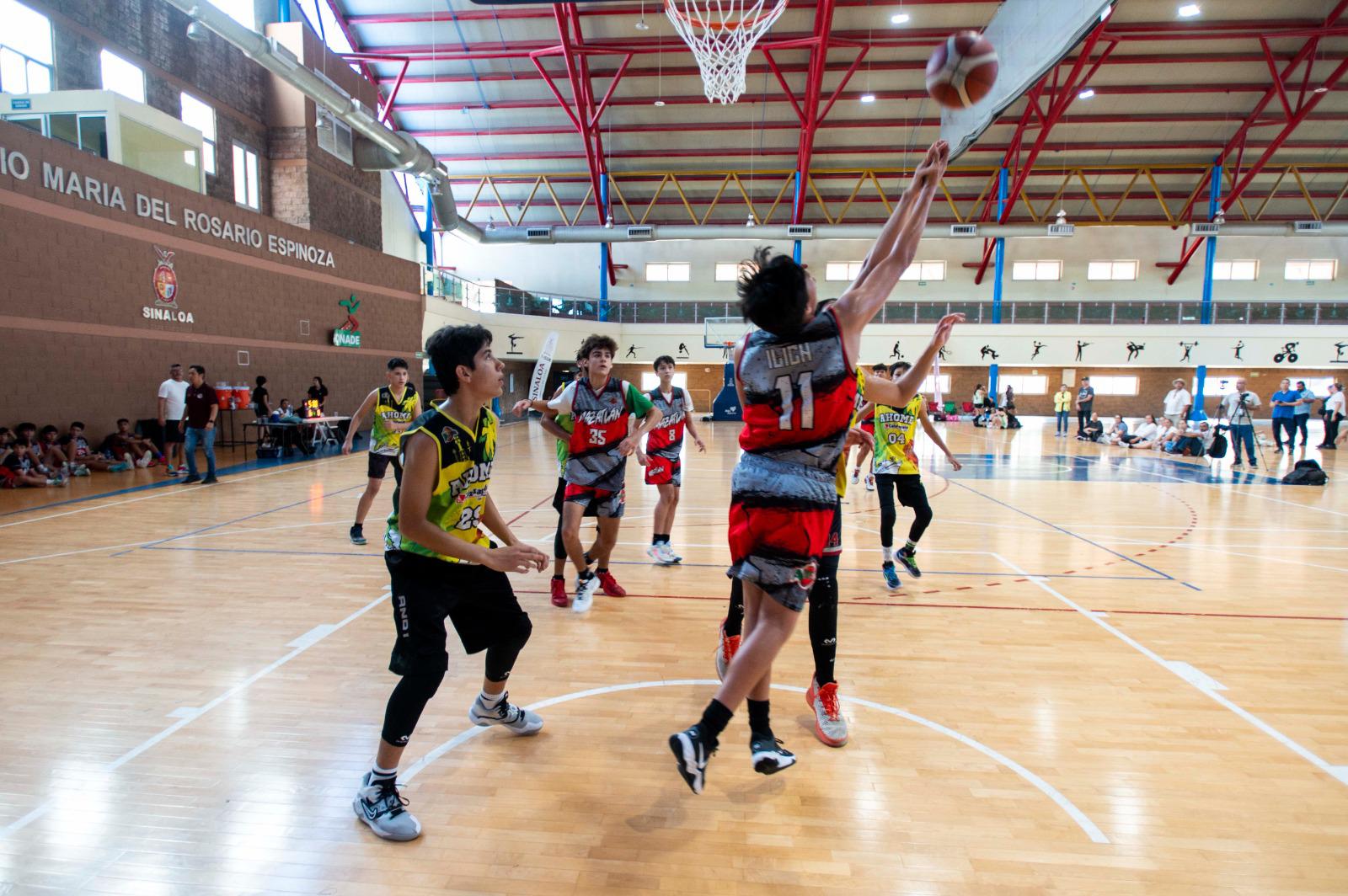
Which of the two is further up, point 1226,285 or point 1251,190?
point 1251,190

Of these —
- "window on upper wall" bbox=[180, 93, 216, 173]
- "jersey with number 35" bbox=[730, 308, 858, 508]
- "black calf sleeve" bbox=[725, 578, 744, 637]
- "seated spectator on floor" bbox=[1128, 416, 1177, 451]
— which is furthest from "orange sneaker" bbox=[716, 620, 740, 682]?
"seated spectator on floor" bbox=[1128, 416, 1177, 451]

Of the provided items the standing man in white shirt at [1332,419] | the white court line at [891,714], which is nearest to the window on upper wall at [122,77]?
the white court line at [891,714]

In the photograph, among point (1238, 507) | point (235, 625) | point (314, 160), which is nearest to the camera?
point (235, 625)

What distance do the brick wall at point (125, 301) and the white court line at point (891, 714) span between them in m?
11.6

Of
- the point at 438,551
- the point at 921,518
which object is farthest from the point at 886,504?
the point at 438,551

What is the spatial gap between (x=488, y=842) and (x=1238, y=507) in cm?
1111

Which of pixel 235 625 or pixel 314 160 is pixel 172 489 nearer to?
pixel 235 625

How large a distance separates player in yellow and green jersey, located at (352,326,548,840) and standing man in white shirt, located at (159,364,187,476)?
9926mm

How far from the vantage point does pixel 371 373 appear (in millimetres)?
19453

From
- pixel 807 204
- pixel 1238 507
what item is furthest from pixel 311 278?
pixel 807 204

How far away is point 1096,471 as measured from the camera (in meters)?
13.9

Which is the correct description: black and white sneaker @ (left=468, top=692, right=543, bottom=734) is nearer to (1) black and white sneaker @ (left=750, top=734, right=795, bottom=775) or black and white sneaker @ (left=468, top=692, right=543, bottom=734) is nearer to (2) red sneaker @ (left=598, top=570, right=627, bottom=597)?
(1) black and white sneaker @ (left=750, top=734, right=795, bottom=775)

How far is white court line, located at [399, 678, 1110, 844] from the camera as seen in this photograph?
8.51ft

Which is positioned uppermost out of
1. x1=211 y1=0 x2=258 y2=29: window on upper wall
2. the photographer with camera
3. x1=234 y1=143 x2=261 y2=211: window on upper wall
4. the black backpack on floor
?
x1=211 y1=0 x2=258 y2=29: window on upper wall
